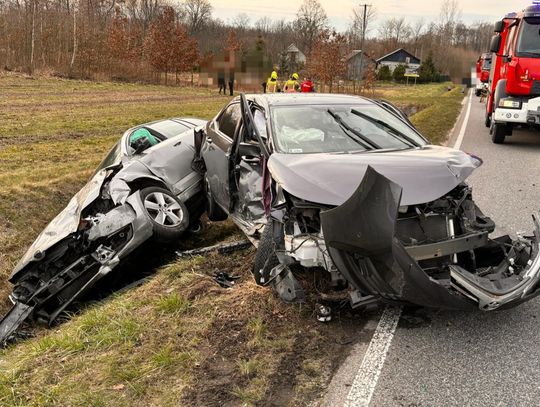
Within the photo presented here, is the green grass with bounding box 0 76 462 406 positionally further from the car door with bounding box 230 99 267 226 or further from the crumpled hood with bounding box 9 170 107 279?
the crumpled hood with bounding box 9 170 107 279

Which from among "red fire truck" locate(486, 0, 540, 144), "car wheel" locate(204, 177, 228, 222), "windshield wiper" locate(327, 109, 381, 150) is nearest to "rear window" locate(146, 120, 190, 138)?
"car wheel" locate(204, 177, 228, 222)

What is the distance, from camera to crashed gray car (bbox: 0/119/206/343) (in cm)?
510

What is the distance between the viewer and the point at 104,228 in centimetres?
525

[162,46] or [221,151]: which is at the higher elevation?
[162,46]

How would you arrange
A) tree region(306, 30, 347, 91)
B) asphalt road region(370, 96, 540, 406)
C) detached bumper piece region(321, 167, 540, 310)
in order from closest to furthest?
asphalt road region(370, 96, 540, 406)
detached bumper piece region(321, 167, 540, 310)
tree region(306, 30, 347, 91)

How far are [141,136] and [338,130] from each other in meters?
3.50

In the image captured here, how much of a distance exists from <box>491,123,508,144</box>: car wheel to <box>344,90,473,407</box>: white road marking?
29.9 ft

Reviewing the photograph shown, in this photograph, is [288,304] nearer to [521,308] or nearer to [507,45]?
[521,308]

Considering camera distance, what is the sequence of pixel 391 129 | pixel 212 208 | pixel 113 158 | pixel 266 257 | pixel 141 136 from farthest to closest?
pixel 141 136
pixel 113 158
pixel 212 208
pixel 391 129
pixel 266 257

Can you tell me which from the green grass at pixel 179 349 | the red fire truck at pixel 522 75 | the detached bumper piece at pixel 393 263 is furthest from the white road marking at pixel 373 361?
the red fire truck at pixel 522 75

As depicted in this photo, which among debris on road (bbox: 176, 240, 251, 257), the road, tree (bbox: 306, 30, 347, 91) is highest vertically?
tree (bbox: 306, 30, 347, 91)

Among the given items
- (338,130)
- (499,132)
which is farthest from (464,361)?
(499,132)

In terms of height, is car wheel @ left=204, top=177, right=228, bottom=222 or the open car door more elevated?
the open car door

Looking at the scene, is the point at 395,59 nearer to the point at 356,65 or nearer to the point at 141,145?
the point at 356,65
